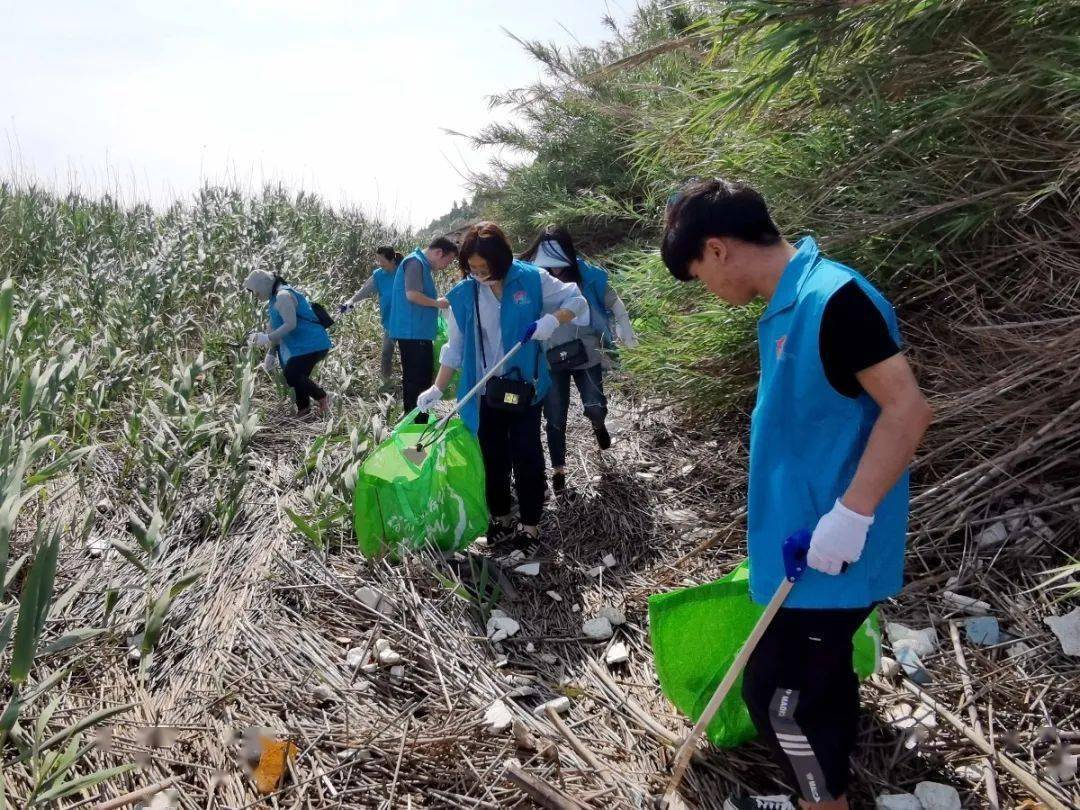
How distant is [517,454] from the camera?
341 cm

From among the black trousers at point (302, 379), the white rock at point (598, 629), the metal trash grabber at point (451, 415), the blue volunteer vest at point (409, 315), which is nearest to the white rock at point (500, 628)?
the white rock at point (598, 629)

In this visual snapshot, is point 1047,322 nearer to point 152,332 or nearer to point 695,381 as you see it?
point 695,381

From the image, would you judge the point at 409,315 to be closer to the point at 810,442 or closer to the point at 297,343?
the point at 297,343

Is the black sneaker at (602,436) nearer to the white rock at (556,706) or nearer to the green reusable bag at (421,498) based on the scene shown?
the green reusable bag at (421,498)

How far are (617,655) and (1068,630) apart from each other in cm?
131

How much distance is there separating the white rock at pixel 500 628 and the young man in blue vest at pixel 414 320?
2545 millimetres

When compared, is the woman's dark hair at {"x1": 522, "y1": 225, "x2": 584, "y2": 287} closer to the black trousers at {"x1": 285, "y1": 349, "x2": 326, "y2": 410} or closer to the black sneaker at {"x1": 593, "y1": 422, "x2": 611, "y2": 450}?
the black sneaker at {"x1": 593, "y1": 422, "x2": 611, "y2": 450}

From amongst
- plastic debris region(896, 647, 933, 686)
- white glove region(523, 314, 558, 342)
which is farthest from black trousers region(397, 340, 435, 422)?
plastic debris region(896, 647, 933, 686)

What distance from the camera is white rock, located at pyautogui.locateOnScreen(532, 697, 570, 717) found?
7.61 ft

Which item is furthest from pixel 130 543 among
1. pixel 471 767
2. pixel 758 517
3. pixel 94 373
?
pixel 758 517

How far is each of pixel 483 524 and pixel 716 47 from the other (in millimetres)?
2046

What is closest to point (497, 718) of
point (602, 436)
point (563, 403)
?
point (563, 403)

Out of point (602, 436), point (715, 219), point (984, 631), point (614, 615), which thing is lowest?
point (984, 631)

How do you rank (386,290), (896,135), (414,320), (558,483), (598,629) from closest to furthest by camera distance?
(598,629) → (896,135) → (558,483) → (414,320) → (386,290)
